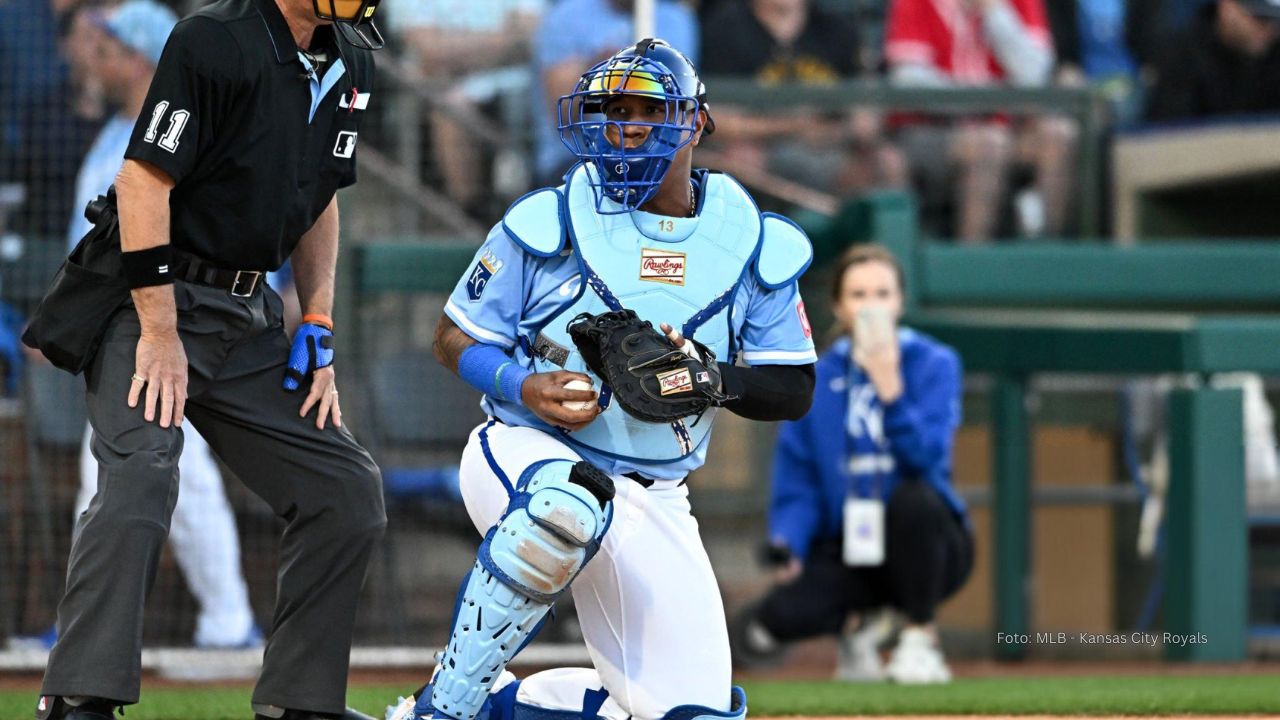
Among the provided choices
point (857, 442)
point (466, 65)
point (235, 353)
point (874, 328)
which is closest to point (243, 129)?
point (235, 353)

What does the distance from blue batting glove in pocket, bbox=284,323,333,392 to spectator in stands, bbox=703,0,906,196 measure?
400 cm

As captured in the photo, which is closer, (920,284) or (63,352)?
(63,352)

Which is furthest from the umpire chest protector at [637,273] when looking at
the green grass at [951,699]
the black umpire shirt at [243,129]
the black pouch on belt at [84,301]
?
the green grass at [951,699]

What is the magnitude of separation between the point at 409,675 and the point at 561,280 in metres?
3.50

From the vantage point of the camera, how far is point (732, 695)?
3902mm

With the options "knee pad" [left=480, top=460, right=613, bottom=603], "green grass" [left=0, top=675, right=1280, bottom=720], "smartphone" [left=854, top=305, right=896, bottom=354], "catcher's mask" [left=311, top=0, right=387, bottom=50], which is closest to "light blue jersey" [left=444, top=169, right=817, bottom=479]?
"knee pad" [left=480, top=460, right=613, bottom=603]

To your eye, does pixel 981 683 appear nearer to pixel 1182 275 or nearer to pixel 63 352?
pixel 1182 275

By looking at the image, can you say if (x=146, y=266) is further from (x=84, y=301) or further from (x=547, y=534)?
(x=547, y=534)

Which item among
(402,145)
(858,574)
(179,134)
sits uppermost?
(402,145)

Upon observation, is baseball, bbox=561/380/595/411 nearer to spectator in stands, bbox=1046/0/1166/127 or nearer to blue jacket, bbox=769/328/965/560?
blue jacket, bbox=769/328/965/560

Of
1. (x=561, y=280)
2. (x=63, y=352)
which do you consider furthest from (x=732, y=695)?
(x=63, y=352)

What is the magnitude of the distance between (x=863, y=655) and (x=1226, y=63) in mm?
4392

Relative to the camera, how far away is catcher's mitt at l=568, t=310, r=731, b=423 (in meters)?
3.57

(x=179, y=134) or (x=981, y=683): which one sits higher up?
(x=179, y=134)
